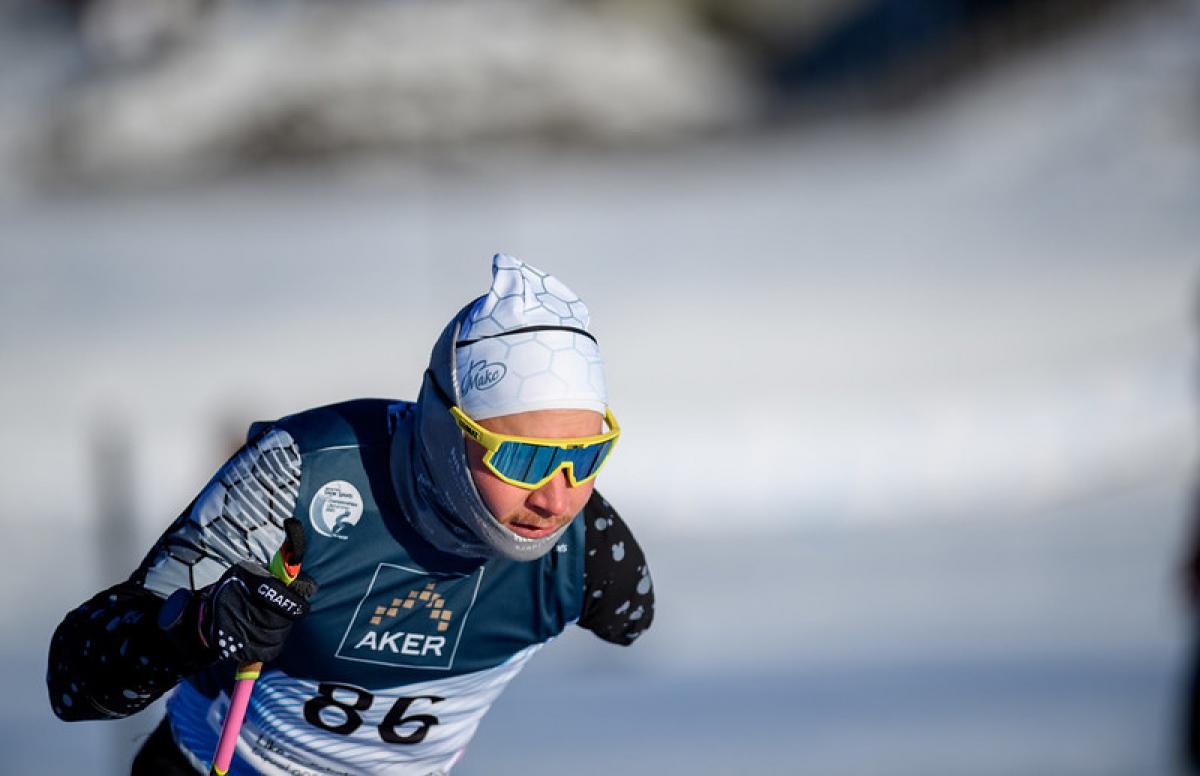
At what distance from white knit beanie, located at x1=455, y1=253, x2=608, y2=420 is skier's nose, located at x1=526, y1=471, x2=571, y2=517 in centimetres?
13

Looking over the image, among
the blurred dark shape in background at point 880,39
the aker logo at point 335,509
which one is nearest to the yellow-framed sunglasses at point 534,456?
the aker logo at point 335,509

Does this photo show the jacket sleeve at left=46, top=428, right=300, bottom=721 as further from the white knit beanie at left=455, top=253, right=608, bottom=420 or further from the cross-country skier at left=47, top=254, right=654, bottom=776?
the white knit beanie at left=455, top=253, right=608, bottom=420

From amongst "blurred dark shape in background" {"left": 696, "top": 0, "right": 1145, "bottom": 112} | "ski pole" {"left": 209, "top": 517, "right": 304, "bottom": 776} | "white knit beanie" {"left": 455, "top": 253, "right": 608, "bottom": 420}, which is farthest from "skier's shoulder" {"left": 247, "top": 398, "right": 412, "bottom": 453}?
"blurred dark shape in background" {"left": 696, "top": 0, "right": 1145, "bottom": 112}

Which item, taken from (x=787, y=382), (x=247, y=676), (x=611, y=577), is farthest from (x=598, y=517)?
(x=787, y=382)

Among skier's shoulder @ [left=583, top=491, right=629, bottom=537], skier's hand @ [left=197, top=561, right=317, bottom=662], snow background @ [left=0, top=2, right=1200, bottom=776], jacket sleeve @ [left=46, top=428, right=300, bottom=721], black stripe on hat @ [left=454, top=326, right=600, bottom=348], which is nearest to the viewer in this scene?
skier's hand @ [left=197, top=561, right=317, bottom=662]

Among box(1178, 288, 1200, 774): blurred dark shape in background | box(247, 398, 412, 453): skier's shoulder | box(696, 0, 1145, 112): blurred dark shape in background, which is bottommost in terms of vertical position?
box(1178, 288, 1200, 774): blurred dark shape in background

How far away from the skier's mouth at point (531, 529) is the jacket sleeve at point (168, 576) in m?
0.41

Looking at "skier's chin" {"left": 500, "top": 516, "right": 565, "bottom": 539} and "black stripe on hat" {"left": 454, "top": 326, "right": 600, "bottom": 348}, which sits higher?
"black stripe on hat" {"left": 454, "top": 326, "right": 600, "bottom": 348}

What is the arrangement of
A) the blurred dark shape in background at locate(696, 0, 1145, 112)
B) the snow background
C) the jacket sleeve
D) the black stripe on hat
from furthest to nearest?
1. the blurred dark shape in background at locate(696, 0, 1145, 112)
2. the snow background
3. the black stripe on hat
4. the jacket sleeve

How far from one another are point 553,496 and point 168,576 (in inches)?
27.8

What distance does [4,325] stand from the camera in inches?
559

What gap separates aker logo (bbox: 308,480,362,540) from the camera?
243 cm

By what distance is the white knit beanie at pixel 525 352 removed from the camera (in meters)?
2.32

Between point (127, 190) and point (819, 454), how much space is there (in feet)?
37.9
